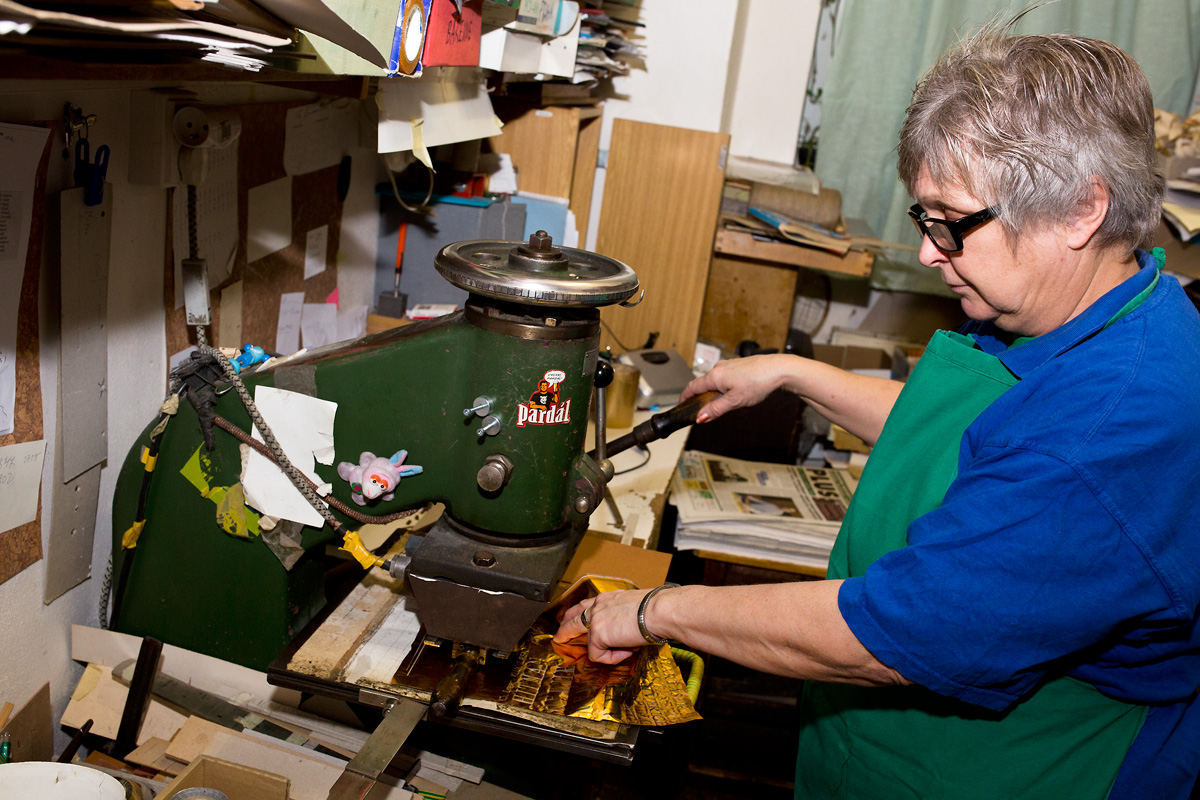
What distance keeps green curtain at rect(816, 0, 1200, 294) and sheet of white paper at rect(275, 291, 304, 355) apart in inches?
93.6

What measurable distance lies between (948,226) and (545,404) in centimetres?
50

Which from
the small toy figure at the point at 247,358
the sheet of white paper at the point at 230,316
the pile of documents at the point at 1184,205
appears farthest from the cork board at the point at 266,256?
the pile of documents at the point at 1184,205

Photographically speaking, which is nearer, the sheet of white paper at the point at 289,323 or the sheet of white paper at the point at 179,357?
the sheet of white paper at the point at 179,357

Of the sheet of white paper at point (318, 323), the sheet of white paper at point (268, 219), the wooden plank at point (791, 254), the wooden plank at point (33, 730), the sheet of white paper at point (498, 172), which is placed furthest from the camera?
the wooden plank at point (791, 254)

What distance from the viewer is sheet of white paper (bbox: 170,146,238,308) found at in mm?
1367

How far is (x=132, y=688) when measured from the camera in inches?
48.4

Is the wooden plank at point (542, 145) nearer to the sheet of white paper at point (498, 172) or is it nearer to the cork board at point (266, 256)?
the sheet of white paper at point (498, 172)

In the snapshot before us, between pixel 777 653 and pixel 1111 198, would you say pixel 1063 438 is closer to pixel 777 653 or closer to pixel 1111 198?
pixel 1111 198

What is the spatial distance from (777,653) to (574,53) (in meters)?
1.66

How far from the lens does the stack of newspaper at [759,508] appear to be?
2.05 m

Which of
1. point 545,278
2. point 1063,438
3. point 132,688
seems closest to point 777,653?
point 1063,438

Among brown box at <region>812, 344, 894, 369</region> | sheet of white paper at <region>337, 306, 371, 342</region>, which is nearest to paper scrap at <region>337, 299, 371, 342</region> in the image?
sheet of white paper at <region>337, 306, 371, 342</region>

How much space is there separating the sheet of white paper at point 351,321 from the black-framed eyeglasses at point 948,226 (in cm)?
144

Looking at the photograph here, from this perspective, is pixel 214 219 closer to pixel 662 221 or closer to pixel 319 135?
pixel 319 135
